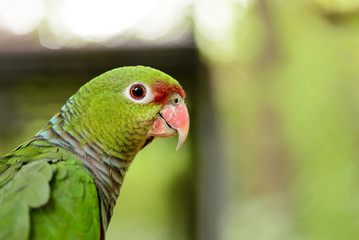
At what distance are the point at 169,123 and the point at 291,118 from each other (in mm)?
1235

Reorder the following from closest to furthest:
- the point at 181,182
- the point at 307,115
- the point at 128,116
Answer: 1. the point at 128,116
2. the point at 307,115
3. the point at 181,182

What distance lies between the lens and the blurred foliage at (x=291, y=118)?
1.93 meters

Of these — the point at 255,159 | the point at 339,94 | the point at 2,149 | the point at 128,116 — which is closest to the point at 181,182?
the point at 255,159

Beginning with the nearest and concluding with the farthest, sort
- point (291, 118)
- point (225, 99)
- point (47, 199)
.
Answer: point (47, 199)
point (291, 118)
point (225, 99)

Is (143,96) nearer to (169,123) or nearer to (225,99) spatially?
(169,123)

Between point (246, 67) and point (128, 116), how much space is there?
151 centimetres

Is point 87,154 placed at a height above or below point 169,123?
below

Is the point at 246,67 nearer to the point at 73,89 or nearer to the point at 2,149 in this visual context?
the point at 73,89

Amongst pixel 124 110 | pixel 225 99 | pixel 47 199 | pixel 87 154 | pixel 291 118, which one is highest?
pixel 225 99

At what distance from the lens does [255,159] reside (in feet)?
7.82

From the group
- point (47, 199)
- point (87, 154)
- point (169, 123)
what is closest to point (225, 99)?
point (169, 123)

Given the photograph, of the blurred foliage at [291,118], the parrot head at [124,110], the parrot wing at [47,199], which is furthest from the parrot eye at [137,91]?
the blurred foliage at [291,118]

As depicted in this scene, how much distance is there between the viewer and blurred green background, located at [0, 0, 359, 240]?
6.50ft

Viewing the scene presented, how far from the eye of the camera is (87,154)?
107 cm
